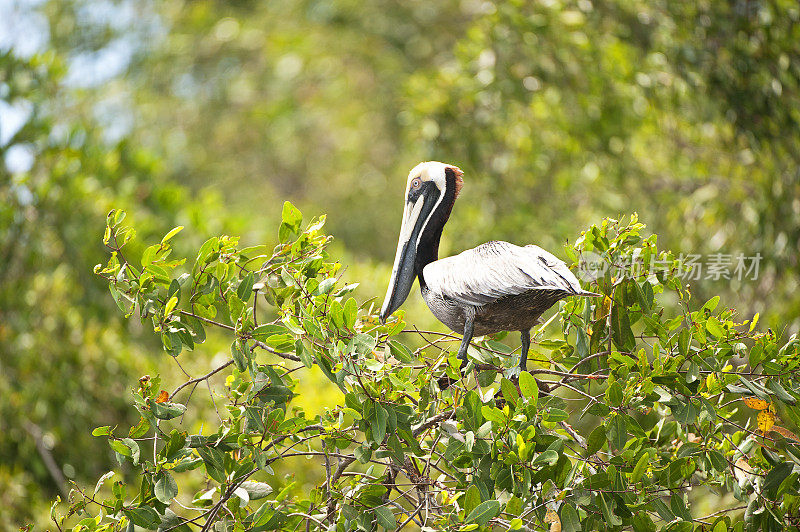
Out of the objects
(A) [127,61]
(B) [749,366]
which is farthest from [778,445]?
(A) [127,61]

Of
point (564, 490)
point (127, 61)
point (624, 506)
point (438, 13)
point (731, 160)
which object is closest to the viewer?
point (564, 490)

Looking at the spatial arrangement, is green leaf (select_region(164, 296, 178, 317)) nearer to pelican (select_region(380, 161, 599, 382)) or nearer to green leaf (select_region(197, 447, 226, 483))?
green leaf (select_region(197, 447, 226, 483))

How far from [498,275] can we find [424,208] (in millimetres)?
343

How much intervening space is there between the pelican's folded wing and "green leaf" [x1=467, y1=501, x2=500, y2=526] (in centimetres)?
48

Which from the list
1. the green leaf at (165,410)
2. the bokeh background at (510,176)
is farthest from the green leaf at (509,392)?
the bokeh background at (510,176)

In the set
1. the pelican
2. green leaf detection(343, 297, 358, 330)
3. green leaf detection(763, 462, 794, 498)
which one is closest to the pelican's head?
the pelican

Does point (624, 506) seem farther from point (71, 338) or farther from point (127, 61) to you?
point (127, 61)

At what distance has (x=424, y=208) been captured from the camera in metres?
2.12

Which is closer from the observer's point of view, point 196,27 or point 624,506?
point 624,506

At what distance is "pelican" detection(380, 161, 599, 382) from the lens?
1.87 metres

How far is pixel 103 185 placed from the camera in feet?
19.0

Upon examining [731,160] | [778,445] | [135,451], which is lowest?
[731,160]

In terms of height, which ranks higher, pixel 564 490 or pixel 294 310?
pixel 294 310

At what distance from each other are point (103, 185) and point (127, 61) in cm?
726
